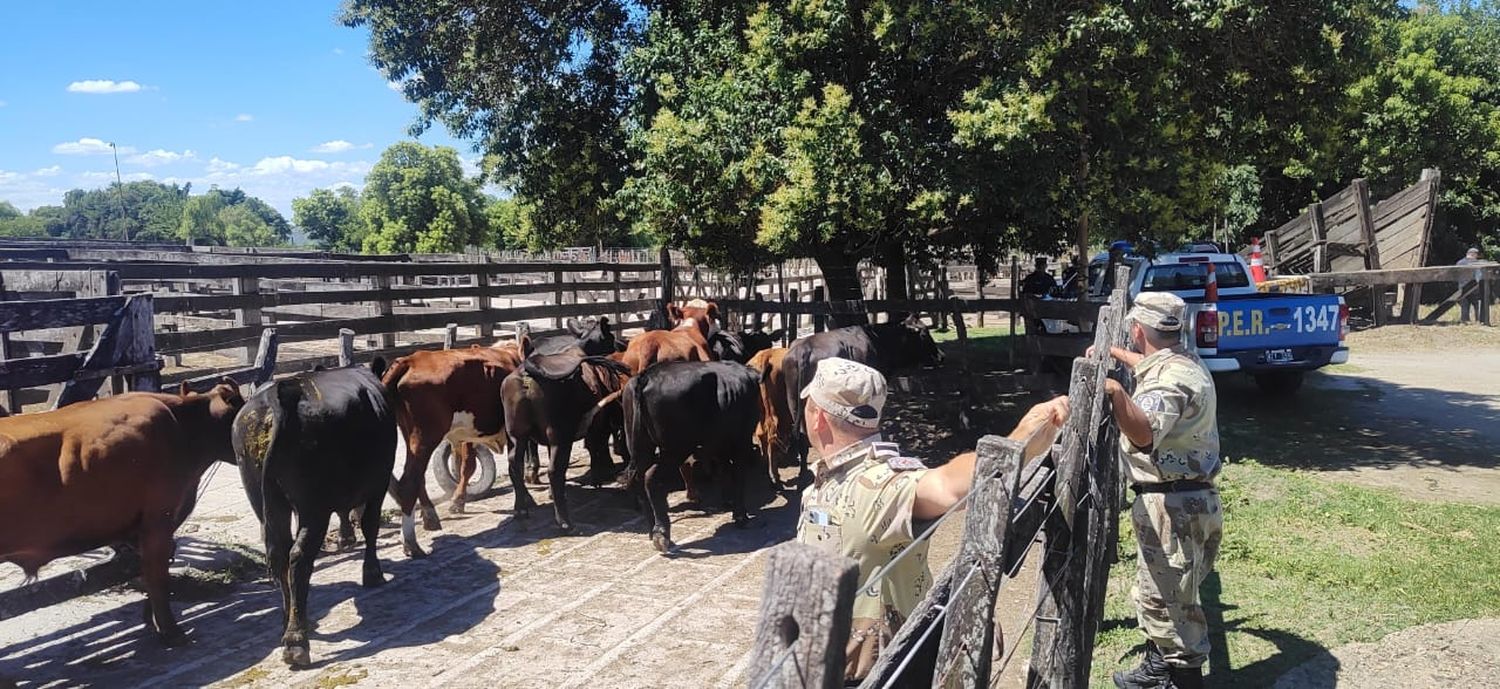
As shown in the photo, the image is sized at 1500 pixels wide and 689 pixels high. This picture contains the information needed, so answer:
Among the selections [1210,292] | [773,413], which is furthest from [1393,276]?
[773,413]

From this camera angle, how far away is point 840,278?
38.8 feet

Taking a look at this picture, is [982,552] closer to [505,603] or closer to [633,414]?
[505,603]

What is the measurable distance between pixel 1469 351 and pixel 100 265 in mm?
20778

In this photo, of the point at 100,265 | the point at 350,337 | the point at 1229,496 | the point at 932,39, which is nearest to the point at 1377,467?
the point at 1229,496

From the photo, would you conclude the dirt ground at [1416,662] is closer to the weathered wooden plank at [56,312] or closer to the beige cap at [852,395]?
the beige cap at [852,395]

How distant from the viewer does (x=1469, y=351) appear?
52.2ft

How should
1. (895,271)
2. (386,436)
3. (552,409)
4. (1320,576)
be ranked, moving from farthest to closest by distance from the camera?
(895,271) → (552,409) → (386,436) → (1320,576)

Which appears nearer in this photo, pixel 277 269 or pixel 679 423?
pixel 679 423

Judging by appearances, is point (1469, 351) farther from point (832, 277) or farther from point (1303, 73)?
point (832, 277)

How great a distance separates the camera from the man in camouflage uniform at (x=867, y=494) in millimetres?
2709

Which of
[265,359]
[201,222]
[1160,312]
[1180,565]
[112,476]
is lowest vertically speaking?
[1180,565]

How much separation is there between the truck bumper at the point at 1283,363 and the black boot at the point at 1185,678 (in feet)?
20.9

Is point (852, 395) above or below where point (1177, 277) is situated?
below

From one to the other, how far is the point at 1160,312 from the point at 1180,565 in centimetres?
113
